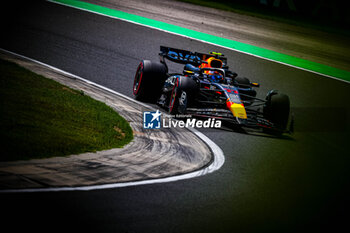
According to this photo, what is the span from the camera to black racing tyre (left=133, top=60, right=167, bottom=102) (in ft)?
36.4

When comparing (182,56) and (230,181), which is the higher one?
(182,56)

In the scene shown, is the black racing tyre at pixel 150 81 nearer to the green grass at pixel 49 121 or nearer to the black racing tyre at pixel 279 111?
the green grass at pixel 49 121

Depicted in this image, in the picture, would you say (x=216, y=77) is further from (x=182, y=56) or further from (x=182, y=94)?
(x=182, y=94)

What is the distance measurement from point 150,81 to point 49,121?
162 inches

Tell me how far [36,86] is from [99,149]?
3030 millimetres

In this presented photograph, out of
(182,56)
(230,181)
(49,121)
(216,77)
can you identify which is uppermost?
(182,56)

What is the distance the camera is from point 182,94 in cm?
979

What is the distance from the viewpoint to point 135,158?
22.7 feet

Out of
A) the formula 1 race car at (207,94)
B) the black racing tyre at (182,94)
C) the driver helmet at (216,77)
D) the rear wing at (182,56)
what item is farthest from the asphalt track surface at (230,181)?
the driver helmet at (216,77)

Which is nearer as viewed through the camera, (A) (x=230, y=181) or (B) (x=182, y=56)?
(A) (x=230, y=181)

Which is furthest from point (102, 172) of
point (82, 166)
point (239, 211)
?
point (239, 211)

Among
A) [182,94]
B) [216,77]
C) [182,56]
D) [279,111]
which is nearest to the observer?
[182,94]

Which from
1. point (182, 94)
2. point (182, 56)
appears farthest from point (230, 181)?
point (182, 56)

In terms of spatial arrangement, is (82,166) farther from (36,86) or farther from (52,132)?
(36,86)
